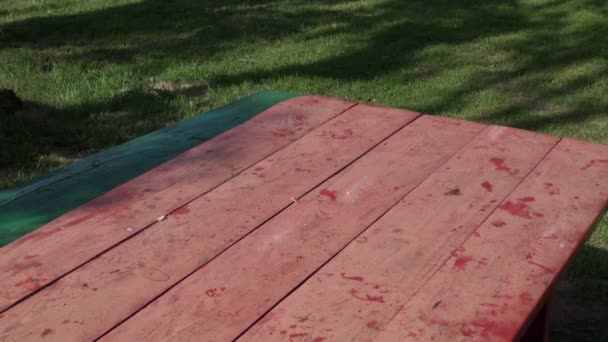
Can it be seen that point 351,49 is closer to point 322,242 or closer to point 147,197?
point 147,197

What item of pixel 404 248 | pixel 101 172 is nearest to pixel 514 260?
pixel 404 248

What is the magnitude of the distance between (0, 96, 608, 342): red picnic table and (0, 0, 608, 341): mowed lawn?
1.06 m

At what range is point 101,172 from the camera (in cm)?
277

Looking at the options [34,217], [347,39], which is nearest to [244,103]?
[34,217]

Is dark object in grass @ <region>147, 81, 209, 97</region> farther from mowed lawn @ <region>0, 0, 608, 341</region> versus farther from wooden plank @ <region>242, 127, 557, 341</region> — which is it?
wooden plank @ <region>242, 127, 557, 341</region>

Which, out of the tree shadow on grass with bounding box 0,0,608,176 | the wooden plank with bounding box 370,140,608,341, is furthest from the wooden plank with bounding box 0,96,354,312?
the tree shadow on grass with bounding box 0,0,608,176

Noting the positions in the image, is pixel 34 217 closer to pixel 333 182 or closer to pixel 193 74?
pixel 333 182

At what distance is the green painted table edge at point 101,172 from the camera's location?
2479mm

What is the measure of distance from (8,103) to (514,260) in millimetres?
3482

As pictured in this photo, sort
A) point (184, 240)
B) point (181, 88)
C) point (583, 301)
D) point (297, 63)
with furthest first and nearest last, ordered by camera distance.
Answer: point (297, 63), point (181, 88), point (583, 301), point (184, 240)

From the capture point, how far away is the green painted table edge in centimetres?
248

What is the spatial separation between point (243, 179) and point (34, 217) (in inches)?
21.5

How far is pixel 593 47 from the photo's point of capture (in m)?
6.08

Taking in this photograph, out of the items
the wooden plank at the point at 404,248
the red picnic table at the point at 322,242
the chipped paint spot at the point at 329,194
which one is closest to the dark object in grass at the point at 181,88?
the red picnic table at the point at 322,242
